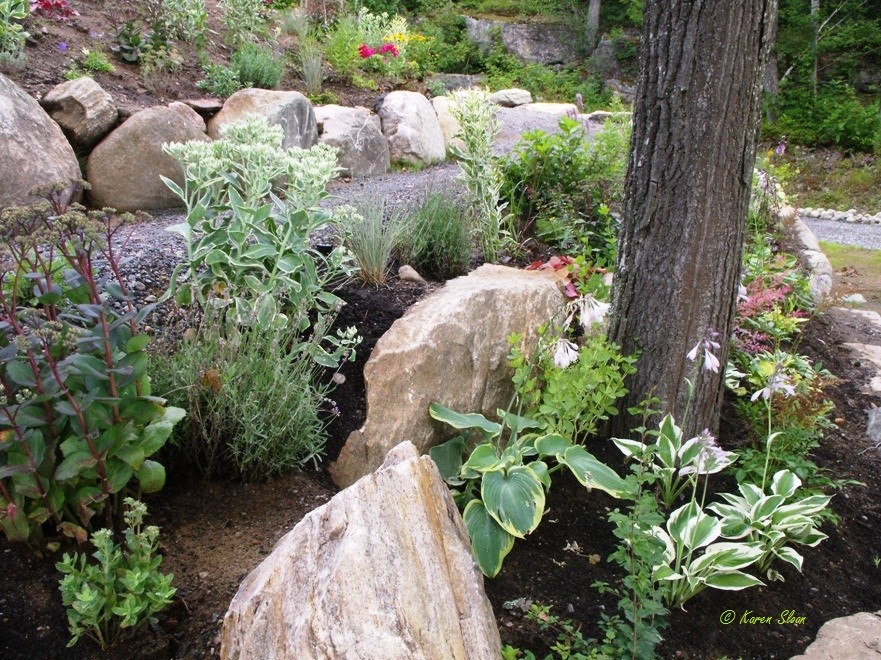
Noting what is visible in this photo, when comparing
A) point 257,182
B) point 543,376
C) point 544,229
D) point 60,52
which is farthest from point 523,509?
point 60,52

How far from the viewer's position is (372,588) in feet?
5.31

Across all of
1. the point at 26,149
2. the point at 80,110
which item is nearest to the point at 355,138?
the point at 80,110

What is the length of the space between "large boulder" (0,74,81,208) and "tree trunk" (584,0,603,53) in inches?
618

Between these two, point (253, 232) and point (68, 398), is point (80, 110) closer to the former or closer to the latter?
point (253, 232)

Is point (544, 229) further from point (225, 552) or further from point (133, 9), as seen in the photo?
point (133, 9)

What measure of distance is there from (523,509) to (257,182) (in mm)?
1659

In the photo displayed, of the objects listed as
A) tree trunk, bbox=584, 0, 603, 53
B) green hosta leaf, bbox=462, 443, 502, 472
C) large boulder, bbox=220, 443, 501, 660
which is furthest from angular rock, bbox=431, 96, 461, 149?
tree trunk, bbox=584, 0, 603, 53

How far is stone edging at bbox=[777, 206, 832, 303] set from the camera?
16.9 feet

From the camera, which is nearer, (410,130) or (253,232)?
(253,232)

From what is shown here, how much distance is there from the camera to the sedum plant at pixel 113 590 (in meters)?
1.76

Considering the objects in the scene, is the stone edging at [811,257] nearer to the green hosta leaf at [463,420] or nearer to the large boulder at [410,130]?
the green hosta leaf at [463,420]

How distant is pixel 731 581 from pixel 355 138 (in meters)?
6.00

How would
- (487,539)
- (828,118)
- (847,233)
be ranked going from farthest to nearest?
(828,118) → (847,233) → (487,539)

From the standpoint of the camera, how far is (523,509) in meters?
2.30
